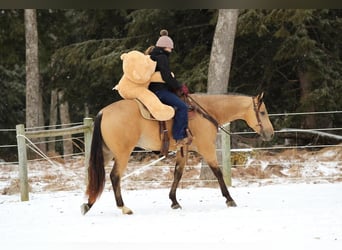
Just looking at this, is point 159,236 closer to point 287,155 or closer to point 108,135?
point 108,135

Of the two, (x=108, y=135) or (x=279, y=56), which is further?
(x=279, y=56)

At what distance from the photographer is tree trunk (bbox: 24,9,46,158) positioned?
12.4 m

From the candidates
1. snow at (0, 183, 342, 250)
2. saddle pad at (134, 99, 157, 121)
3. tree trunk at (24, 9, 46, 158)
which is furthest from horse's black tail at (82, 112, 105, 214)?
tree trunk at (24, 9, 46, 158)

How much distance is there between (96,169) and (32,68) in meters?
7.80

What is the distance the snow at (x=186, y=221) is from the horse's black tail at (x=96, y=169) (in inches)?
10.6

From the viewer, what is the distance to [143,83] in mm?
5531

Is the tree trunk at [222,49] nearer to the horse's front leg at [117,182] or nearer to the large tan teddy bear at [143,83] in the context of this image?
the large tan teddy bear at [143,83]

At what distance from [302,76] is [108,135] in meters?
7.33

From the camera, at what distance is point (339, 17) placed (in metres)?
11.6

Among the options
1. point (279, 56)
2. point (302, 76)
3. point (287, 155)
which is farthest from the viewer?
point (302, 76)

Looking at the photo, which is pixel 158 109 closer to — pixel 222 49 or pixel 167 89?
pixel 167 89

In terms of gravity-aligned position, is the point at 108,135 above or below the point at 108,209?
above

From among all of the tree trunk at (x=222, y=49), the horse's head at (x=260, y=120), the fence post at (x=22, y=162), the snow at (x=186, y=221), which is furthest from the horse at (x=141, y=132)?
the tree trunk at (x=222, y=49)

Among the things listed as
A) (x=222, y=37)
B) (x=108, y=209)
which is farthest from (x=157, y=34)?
(x=108, y=209)
